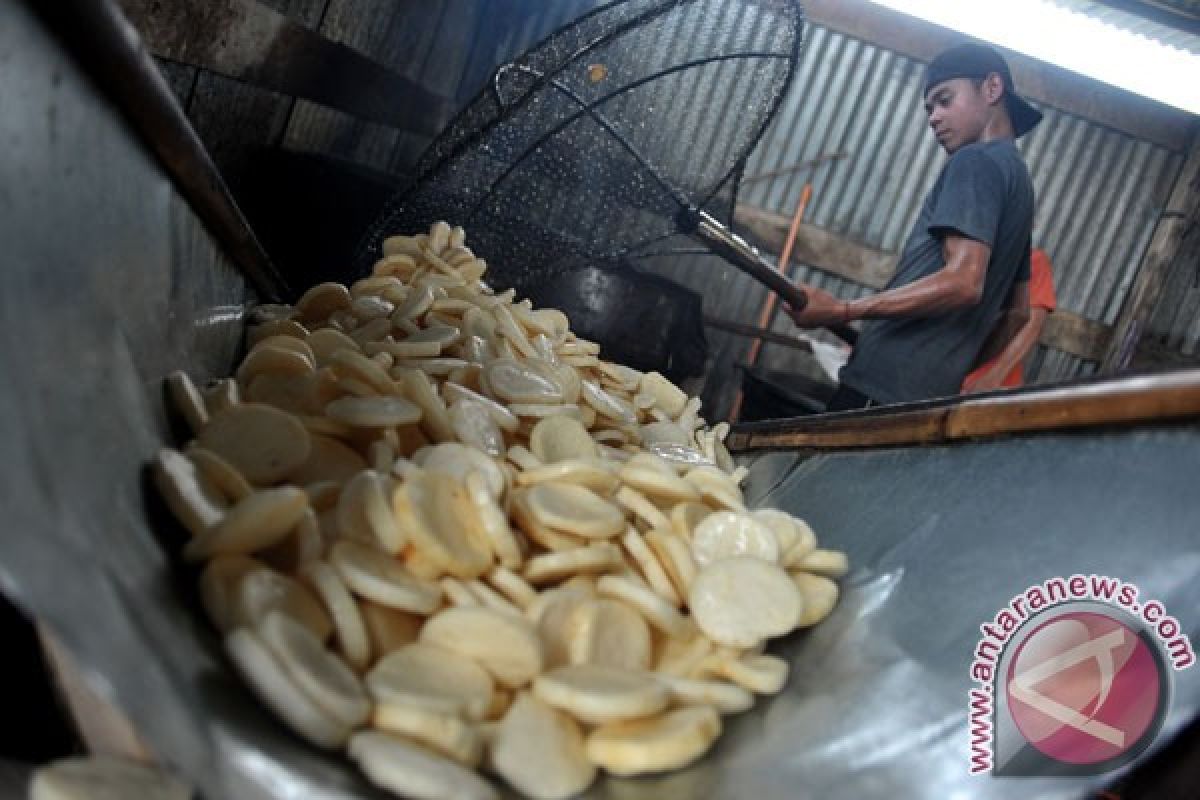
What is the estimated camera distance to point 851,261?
265 inches

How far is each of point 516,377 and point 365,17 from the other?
3.55m

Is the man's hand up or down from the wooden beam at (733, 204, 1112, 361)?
down

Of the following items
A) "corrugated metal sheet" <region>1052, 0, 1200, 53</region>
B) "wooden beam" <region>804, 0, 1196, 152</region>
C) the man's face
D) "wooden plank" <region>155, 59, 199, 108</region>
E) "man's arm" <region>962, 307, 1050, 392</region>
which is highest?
"wooden beam" <region>804, 0, 1196, 152</region>

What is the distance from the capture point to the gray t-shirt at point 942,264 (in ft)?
10.8

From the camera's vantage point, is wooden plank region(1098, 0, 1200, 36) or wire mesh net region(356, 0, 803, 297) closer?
wire mesh net region(356, 0, 803, 297)

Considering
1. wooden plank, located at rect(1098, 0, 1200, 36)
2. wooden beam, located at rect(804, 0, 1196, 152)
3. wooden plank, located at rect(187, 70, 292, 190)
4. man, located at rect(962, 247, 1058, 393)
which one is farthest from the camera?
wooden beam, located at rect(804, 0, 1196, 152)

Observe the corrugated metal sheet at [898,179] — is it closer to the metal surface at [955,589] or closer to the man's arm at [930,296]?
the man's arm at [930,296]

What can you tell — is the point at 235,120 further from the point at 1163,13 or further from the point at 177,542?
the point at 1163,13

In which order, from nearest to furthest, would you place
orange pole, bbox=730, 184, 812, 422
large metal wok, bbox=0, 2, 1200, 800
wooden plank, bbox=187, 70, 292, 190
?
large metal wok, bbox=0, 2, 1200, 800 < wooden plank, bbox=187, 70, 292, 190 < orange pole, bbox=730, 184, 812, 422

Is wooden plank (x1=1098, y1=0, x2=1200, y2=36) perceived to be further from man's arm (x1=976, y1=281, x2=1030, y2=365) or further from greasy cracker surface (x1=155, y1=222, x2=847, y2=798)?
greasy cracker surface (x1=155, y1=222, x2=847, y2=798)

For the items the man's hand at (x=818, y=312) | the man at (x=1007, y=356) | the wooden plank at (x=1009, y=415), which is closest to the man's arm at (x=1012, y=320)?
the man at (x=1007, y=356)

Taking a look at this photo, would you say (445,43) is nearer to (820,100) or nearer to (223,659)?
(820,100)

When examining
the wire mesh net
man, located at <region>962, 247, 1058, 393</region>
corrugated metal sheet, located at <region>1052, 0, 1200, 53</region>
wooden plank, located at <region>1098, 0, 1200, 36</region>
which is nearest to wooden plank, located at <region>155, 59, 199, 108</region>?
the wire mesh net

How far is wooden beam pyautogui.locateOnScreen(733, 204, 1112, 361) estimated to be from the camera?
6664 millimetres
